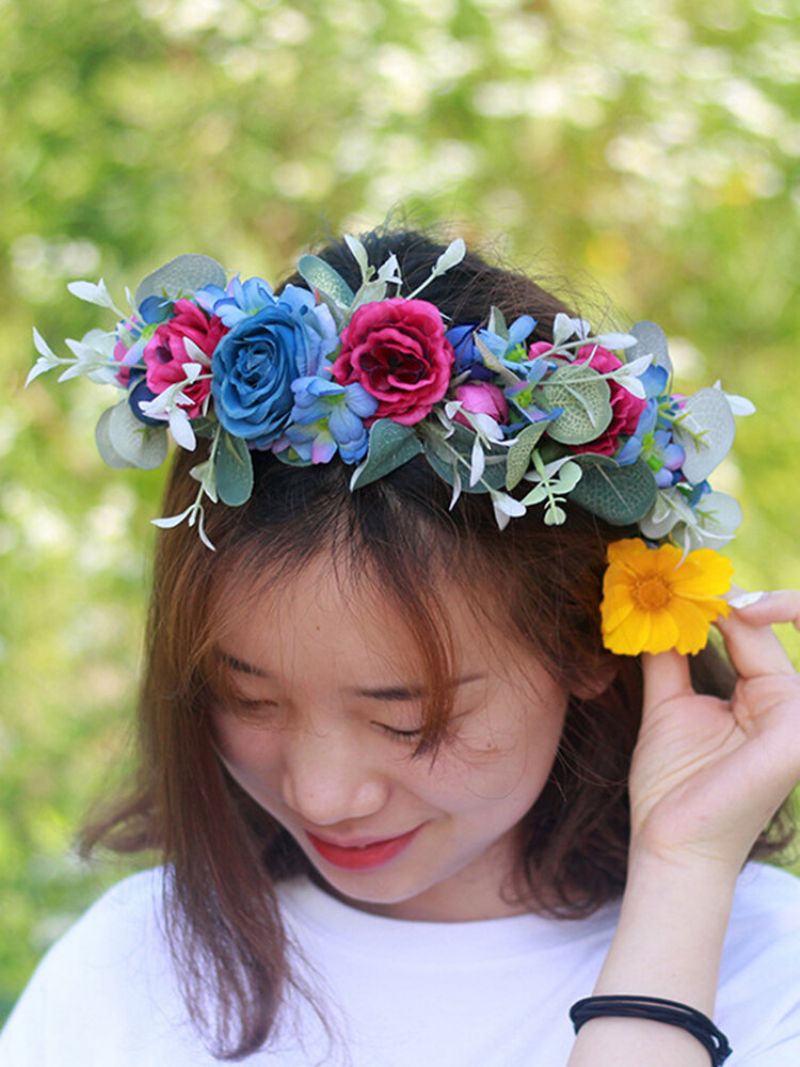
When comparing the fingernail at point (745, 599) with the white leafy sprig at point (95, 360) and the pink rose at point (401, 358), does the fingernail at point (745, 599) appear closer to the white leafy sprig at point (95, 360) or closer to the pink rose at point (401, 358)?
the pink rose at point (401, 358)

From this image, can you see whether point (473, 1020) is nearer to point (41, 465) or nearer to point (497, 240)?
point (497, 240)

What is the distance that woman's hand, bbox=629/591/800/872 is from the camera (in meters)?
1.33

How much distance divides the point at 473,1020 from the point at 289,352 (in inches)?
30.7

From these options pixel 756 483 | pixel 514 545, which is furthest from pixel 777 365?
pixel 514 545

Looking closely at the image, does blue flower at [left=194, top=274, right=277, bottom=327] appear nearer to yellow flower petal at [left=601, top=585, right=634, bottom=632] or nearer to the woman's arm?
yellow flower petal at [left=601, top=585, right=634, bottom=632]

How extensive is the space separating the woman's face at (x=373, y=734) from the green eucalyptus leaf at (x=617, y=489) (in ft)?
0.53

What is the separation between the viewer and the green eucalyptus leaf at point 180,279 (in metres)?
1.29

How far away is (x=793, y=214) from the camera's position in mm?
3615

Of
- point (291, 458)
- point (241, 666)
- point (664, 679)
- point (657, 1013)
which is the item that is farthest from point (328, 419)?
point (657, 1013)

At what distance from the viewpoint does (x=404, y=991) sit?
1487 millimetres

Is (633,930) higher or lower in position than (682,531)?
lower

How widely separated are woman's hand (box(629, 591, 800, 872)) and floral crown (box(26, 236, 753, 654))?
6.7 inches

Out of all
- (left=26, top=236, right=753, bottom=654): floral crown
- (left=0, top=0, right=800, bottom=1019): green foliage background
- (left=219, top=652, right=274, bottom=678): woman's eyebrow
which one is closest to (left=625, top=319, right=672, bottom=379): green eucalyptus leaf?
(left=26, top=236, right=753, bottom=654): floral crown

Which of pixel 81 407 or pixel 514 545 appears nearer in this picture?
pixel 514 545
